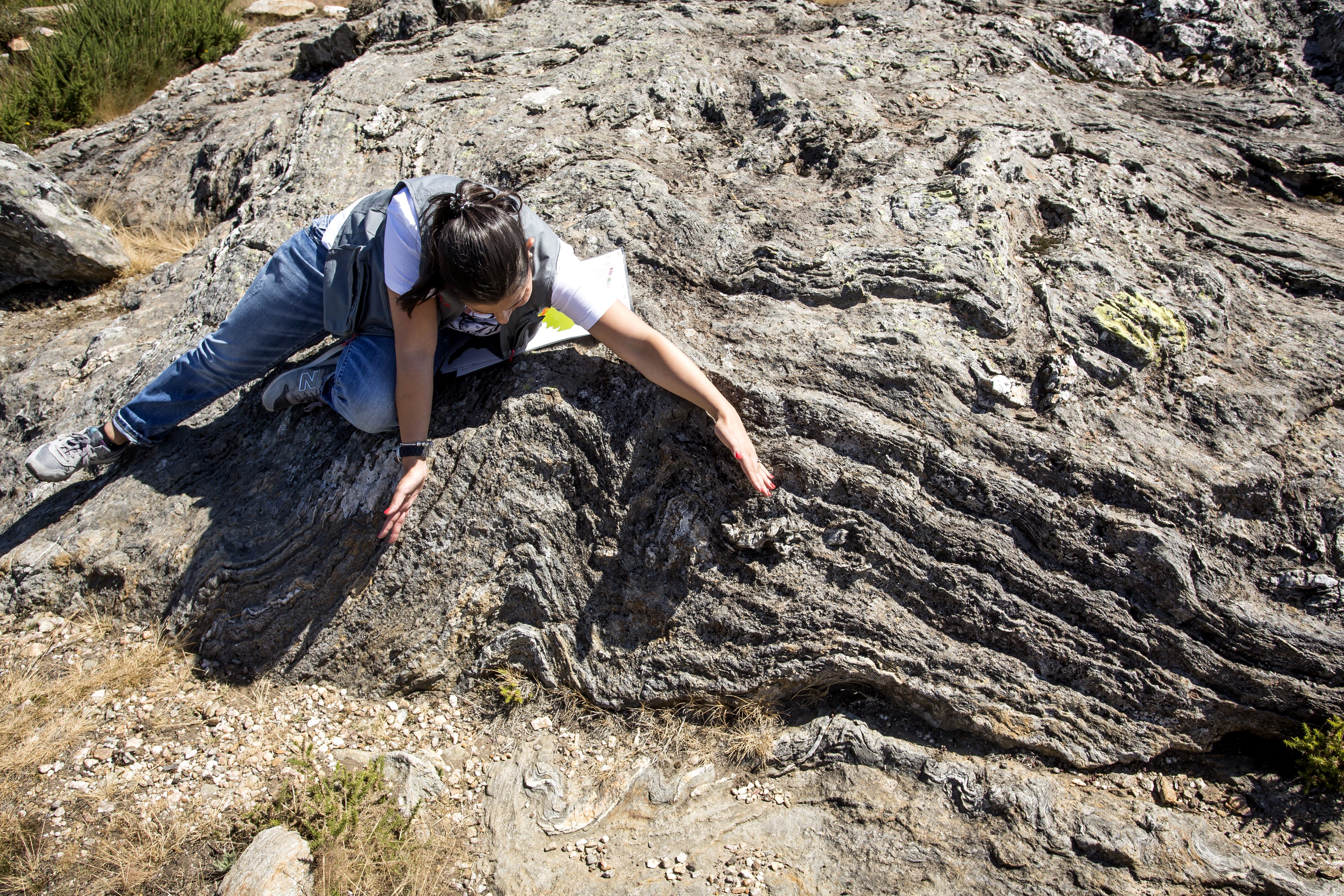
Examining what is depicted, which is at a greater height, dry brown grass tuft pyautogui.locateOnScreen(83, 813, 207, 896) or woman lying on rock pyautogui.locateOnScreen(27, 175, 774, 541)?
woman lying on rock pyautogui.locateOnScreen(27, 175, 774, 541)

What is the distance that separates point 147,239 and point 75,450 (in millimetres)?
3266

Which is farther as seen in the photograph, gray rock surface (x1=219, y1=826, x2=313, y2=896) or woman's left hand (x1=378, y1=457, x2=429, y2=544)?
woman's left hand (x1=378, y1=457, x2=429, y2=544)

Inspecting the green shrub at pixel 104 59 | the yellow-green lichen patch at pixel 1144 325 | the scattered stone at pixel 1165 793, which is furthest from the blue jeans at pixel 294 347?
the green shrub at pixel 104 59

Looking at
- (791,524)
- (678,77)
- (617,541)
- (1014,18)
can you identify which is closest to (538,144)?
(678,77)

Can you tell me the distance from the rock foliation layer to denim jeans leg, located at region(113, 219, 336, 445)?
0.82ft

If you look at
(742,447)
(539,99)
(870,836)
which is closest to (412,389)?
(742,447)

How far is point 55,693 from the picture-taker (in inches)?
145

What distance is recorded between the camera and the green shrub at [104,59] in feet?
26.7

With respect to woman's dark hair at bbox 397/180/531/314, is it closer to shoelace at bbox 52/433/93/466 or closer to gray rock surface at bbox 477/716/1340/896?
gray rock surface at bbox 477/716/1340/896

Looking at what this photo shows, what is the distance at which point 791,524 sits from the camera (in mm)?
3402

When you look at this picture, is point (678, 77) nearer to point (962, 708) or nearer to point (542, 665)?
point (542, 665)

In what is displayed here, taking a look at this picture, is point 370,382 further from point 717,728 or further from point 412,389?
point 717,728

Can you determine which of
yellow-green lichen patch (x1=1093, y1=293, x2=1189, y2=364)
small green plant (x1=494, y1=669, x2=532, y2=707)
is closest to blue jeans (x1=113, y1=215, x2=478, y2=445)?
small green plant (x1=494, y1=669, x2=532, y2=707)

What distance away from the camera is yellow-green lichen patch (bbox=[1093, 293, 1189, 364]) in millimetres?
3521
